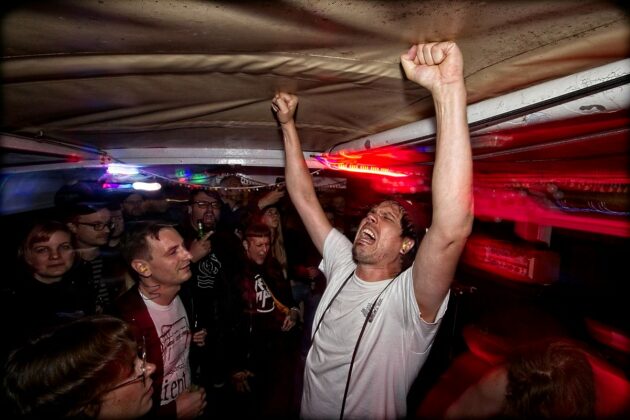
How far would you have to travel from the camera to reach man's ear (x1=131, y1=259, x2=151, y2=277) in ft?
7.94

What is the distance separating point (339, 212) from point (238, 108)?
20.3ft

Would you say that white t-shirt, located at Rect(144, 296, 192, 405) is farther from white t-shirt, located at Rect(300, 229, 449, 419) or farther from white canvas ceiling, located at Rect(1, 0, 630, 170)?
white canvas ceiling, located at Rect(1, 0, 630, 170)

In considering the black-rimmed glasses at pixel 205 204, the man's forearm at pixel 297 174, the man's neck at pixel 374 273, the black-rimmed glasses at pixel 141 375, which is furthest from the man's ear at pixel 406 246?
the black-rimmed glasses at pixel 205 204

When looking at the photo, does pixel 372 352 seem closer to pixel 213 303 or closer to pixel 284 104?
pixel 284 104

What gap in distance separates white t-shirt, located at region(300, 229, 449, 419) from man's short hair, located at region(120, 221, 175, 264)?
154 cm

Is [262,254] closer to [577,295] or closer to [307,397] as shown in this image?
[307,397]

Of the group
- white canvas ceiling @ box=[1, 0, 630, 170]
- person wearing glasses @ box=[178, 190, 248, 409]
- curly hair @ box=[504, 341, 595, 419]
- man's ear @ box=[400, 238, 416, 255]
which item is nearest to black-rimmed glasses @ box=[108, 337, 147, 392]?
white canvas ceiling @ box=[1, 0, 630, 170]

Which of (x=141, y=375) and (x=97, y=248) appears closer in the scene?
(x=141, y=375)

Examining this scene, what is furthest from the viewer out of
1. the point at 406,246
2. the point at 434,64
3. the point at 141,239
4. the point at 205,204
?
the point at 205,204

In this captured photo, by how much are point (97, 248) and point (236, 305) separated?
1861mm

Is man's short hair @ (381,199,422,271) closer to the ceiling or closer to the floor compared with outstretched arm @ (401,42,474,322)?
closer to the floor

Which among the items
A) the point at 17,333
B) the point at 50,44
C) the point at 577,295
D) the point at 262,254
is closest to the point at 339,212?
the point at 262,254

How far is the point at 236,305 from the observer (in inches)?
136

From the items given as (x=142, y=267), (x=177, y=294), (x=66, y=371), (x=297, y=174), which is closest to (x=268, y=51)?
(x=297, y=174)
